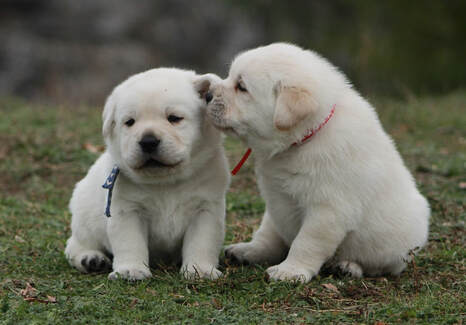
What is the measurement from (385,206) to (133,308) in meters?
1.78

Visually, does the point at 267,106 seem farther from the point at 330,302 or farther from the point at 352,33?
the point at 352,33

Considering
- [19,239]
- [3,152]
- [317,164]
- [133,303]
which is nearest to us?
[133,303]

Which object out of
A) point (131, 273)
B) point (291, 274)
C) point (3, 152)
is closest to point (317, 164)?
point (291, 274)

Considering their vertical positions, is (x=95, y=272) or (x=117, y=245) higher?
(x=117, y=245)

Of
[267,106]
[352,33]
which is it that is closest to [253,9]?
[352,33]

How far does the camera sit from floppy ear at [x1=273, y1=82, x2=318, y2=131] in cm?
407

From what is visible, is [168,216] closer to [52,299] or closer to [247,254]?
[247,254]

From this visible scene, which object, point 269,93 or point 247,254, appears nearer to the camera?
point 269,93

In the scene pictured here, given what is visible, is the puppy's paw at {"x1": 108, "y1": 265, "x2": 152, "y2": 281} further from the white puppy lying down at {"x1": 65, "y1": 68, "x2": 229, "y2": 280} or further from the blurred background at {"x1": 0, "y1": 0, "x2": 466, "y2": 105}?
the blurred background at {"x1": 0, "y1": 0, "x2": 466, "y2": 105}

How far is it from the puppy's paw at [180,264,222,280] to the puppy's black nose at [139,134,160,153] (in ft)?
2.57

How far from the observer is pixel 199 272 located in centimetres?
427

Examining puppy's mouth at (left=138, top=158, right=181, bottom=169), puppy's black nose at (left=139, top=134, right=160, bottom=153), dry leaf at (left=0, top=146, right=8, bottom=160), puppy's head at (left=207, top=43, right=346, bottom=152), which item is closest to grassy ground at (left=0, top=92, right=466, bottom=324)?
dry leaf at (left=0, top=146, right=8, bottom=160)

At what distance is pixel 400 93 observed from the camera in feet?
39.8

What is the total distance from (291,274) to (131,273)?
1.00 meters
